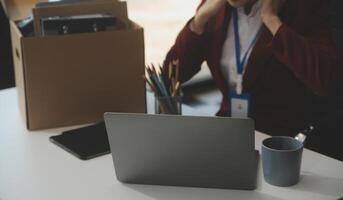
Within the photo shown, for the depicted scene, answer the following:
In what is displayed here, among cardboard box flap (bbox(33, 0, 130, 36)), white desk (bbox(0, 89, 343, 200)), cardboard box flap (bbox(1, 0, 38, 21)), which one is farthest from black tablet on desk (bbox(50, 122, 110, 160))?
cardboard box flap (bbox(1, 0, 38, 21))

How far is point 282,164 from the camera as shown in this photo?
1.21 meters

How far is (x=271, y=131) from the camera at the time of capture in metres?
1.74

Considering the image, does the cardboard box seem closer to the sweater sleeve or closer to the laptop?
the sweater sleeve

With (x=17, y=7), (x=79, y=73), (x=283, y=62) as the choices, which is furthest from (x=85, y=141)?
(x=17, y=7)

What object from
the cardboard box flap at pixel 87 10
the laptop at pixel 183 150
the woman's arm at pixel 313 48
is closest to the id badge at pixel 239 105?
the woman's arm at pixel 313 48

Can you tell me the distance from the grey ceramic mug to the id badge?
473 millimetres

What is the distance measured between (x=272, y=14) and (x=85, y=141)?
666 millimetres

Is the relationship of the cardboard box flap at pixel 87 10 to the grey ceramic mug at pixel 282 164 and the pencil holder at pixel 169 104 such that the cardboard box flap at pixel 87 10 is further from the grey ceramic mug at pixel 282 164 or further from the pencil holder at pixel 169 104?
the grey ceramic mug at pixel 282 164

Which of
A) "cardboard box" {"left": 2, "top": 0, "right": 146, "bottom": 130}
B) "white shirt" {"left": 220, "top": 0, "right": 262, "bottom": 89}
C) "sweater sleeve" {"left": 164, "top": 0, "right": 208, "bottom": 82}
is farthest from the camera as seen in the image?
"sweater sleeve" {"left": 164, "top": 0, "right": 208, "bottom": 82}

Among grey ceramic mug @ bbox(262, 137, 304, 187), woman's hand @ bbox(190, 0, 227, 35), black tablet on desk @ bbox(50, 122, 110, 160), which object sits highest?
woman's hand @ bbox(190, 0, 227, 35)

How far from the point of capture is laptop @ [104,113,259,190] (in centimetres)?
116

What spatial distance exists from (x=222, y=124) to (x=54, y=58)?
637 millimetres

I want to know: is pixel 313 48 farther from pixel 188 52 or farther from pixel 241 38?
pixel 188 52

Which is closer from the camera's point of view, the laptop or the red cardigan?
the laptop
